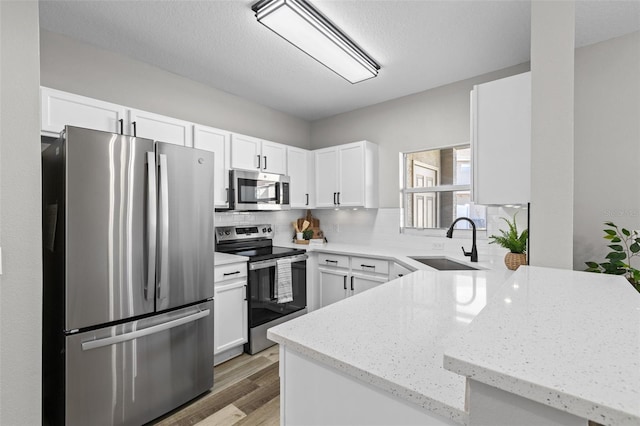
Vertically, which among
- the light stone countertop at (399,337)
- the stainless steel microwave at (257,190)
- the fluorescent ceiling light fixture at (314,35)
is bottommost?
the light stone countertop at (399,337)

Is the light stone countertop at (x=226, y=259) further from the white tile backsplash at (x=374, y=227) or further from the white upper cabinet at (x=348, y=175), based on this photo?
the white upper cabinet at (x=348, y=175)

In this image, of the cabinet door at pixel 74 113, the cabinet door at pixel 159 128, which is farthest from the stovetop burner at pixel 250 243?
→ the cabinet door at pixel 74 113

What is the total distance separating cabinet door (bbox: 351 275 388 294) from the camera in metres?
3.04

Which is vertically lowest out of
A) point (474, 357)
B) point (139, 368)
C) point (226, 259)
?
point (139, 368)

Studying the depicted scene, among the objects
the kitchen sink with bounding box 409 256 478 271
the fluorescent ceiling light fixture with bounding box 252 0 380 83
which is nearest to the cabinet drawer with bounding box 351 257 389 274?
the kitchen sink with bounding box 409 256 478 271

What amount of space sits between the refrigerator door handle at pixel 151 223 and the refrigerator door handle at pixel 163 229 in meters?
0.04

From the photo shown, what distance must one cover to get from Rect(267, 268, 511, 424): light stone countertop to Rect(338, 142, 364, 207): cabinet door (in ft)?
7.25

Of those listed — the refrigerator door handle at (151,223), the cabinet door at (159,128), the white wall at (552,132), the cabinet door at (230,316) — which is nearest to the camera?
the white wall at (552,132)

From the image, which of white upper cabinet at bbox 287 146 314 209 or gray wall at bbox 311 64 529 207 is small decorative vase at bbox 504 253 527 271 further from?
white upper cabinet at bbox 287 146 314 209

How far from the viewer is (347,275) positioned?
3273mm

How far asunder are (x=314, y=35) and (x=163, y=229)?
1707mm

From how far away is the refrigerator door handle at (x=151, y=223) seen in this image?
73.2 inches

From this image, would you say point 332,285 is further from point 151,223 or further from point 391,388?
point 391,388

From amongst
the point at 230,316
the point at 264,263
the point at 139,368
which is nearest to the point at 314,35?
the point at 264,263
